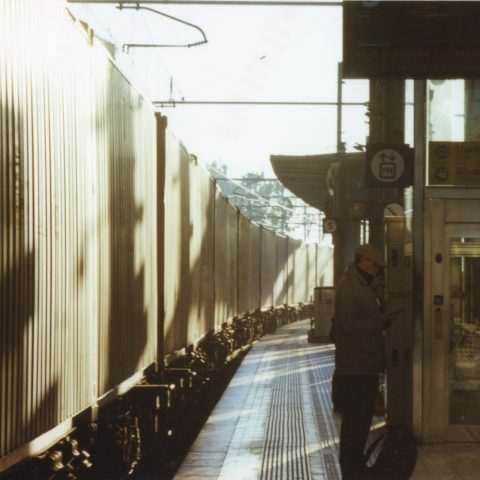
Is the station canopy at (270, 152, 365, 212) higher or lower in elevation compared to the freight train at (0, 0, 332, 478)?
higher

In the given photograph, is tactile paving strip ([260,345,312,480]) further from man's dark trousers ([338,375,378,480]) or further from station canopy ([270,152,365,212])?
station canopy ([270,152,365,212])

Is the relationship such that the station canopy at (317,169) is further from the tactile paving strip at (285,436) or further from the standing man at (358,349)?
the standing man at (358,349)

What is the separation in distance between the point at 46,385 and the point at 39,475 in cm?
47

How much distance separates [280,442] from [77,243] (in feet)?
15.4

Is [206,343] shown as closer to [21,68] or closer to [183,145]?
[183,145]

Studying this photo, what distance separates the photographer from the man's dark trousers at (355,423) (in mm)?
7840

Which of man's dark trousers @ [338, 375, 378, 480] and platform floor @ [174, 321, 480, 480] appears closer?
man's dark trousers @ [338, 375, 378, 480]

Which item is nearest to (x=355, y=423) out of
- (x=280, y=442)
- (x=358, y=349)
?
(x=358, y=349)

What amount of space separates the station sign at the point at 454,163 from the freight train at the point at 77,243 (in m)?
2.63

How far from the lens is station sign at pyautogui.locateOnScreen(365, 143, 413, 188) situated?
10.6m

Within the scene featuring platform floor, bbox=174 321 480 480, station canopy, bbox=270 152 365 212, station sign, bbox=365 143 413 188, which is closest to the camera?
platform floor, bbox=174 321 480 480

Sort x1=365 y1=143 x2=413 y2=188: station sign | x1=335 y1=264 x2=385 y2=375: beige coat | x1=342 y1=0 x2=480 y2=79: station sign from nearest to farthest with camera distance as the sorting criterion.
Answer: x1=335 y1=264 x2=385 y2=375: beige coat
x1=342 y1=0 x2=480 y2=79: station sign
x1=365 y1=143 x2=413 y2=188: station sign

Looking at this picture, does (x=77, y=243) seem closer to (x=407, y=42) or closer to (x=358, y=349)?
(x=358, y=349)

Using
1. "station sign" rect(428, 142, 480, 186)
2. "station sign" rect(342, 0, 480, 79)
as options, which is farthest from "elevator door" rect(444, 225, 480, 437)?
"station sign" rect(342, 0, 480, 79)
